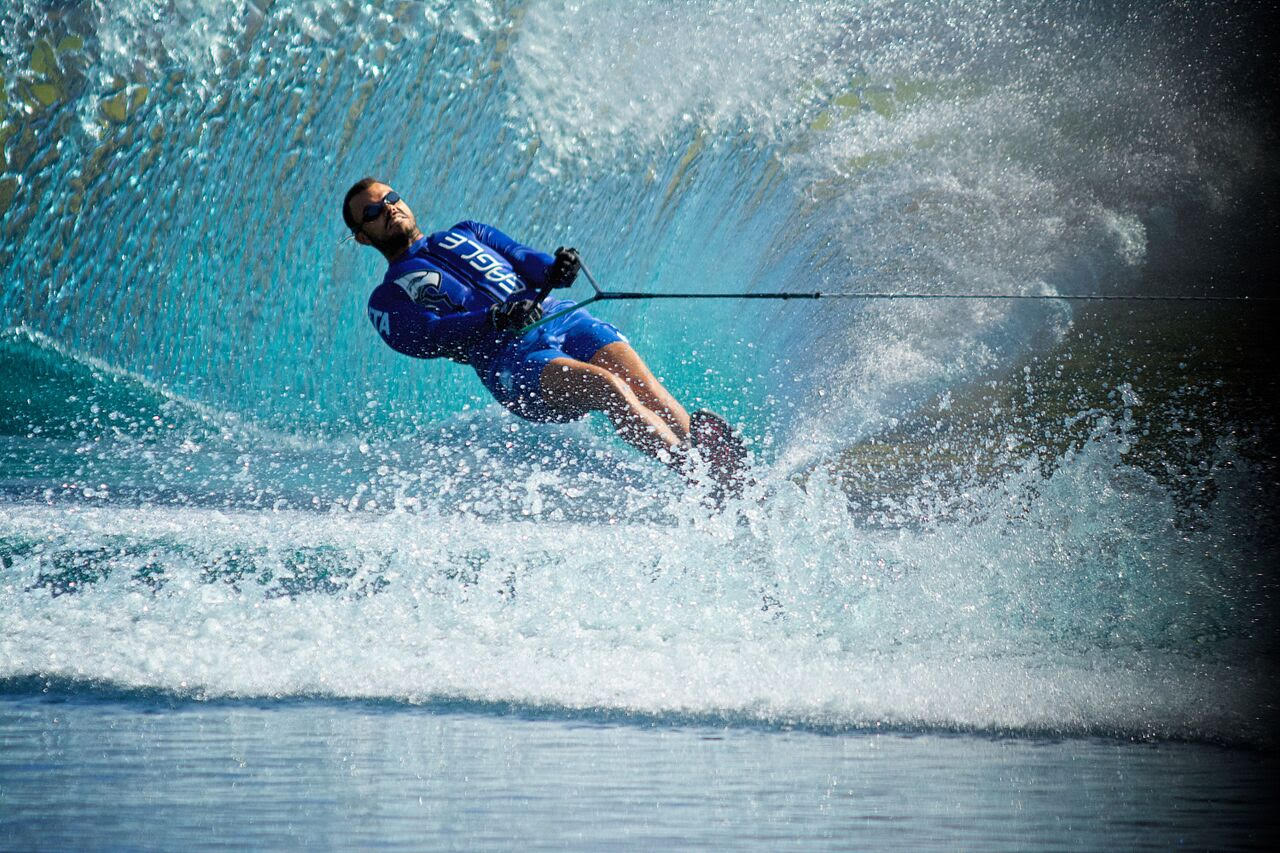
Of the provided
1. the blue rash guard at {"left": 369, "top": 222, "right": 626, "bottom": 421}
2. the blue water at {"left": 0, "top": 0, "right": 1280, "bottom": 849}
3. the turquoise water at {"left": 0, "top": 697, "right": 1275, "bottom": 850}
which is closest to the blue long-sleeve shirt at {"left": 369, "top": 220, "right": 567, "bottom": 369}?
the blue rash guard at {"left": 369, "top": 222, "right": 626, "bottom": 421}

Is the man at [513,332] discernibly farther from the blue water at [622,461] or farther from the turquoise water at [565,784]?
the turquoise water at [565,784]

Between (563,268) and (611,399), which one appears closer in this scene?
(563,268)

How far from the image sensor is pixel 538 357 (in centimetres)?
376

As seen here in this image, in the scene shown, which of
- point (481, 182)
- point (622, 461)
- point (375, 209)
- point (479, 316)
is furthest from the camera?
point (481, 182)

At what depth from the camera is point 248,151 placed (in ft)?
21.2

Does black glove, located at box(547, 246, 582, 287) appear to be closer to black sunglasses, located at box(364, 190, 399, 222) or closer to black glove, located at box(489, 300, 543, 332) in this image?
black glove, located at box(489, 300, 543, 332)

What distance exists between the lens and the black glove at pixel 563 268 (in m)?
3.53

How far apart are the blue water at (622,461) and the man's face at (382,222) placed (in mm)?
804

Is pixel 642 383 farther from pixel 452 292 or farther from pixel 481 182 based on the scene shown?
pixel 481 182

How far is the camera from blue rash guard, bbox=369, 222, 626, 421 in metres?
3.75

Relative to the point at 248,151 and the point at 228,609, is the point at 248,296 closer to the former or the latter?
the point at 248,151

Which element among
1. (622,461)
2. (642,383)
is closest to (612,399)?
(642,383)

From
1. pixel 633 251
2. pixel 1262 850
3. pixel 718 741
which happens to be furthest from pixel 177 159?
pixel 1262 850

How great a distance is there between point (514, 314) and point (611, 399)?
0.37m
